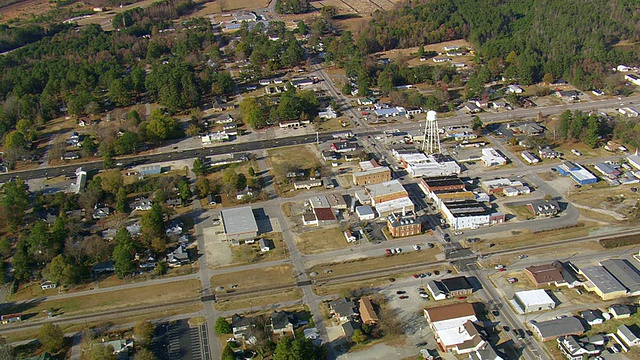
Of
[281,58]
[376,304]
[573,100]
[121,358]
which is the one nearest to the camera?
[121,358]

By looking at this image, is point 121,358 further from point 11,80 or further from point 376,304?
point 11,80

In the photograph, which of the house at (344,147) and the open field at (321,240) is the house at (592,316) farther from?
the house at (344,147)

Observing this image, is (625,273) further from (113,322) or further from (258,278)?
(113,322)

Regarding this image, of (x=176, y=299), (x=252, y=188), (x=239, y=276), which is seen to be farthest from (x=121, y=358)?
(x=252, y=188)

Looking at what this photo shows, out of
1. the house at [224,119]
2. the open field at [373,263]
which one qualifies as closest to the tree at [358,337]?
the open field at [373,263]

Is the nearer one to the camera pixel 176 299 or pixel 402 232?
pixel 176 299

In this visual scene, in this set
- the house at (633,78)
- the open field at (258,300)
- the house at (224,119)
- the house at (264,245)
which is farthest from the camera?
the house at (633,78)
